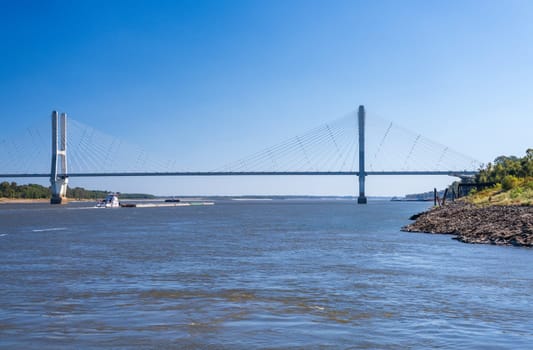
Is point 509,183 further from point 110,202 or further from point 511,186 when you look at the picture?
point 110,202

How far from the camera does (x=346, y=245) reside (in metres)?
29.8

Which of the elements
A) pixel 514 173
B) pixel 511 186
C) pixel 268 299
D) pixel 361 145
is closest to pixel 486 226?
pixel 268 299

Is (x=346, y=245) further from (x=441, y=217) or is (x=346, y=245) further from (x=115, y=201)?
(x=115, y=201)

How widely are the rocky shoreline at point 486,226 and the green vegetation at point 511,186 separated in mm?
6553

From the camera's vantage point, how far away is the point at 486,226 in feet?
106

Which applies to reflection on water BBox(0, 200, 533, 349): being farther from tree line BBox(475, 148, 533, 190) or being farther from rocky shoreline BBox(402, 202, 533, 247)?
tree line BBox(475, 148, 533, 190)

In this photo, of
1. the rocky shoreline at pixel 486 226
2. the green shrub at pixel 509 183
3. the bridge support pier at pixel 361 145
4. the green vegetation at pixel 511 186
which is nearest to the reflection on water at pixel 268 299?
the rocky shoreline at pixel 486 226

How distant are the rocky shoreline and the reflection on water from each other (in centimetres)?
296

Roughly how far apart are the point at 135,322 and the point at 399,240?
76.5 feet

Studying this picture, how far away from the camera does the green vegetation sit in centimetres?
4878

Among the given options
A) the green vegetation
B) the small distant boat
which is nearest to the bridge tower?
the small distant boat

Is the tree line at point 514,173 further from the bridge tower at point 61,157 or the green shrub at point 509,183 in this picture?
the bridge tower at point 61,157

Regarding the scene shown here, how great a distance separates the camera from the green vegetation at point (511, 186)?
48.8m

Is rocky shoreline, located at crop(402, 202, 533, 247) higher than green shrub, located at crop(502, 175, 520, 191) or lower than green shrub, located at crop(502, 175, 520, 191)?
lower
